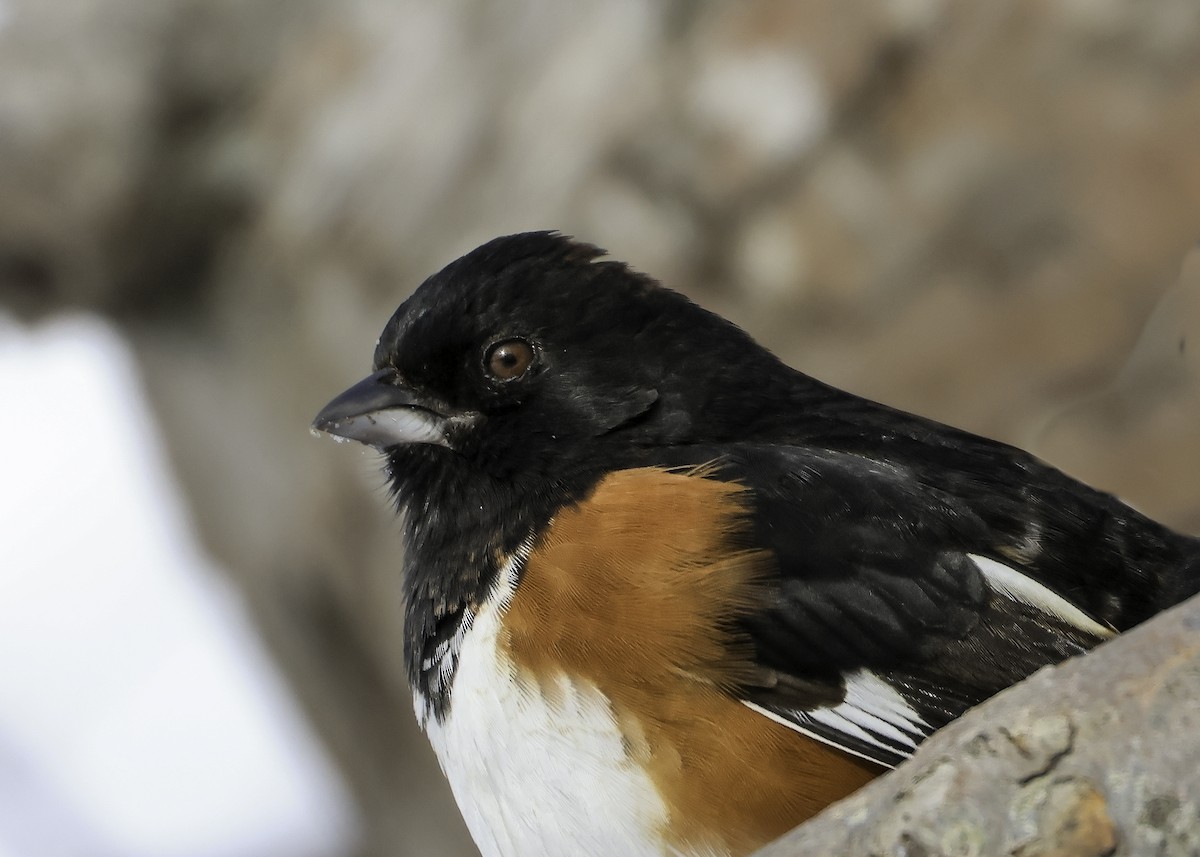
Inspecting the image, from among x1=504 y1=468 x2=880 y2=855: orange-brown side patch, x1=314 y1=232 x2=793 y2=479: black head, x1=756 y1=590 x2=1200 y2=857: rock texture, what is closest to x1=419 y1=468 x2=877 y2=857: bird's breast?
x1=504 y1=468 x2=880 y2=855: orange-brown side patch

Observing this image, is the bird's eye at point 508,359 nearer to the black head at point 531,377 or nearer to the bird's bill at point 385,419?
the black head at point 531,377

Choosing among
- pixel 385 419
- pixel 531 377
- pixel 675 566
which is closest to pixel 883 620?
pixel 675 566

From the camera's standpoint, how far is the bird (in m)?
1.65

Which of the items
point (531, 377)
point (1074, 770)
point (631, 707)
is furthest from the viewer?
point (531, 377)

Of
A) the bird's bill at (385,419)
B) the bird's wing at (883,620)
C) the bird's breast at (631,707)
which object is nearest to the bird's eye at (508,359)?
the bird's bill at (385,419)

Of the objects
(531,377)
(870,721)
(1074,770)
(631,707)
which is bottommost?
(1074,770)

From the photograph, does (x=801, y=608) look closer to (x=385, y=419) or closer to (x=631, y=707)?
(x=631, y=707)

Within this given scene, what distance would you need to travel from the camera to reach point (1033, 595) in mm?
1730

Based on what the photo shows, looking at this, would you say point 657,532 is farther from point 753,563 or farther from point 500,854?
point 500,854

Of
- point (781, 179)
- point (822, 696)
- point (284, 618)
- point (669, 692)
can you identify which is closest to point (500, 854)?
point (669, 692)

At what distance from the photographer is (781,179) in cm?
383

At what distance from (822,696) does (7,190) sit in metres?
3.33

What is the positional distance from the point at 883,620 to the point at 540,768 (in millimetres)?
452

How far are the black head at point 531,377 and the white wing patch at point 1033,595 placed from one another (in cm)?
46
